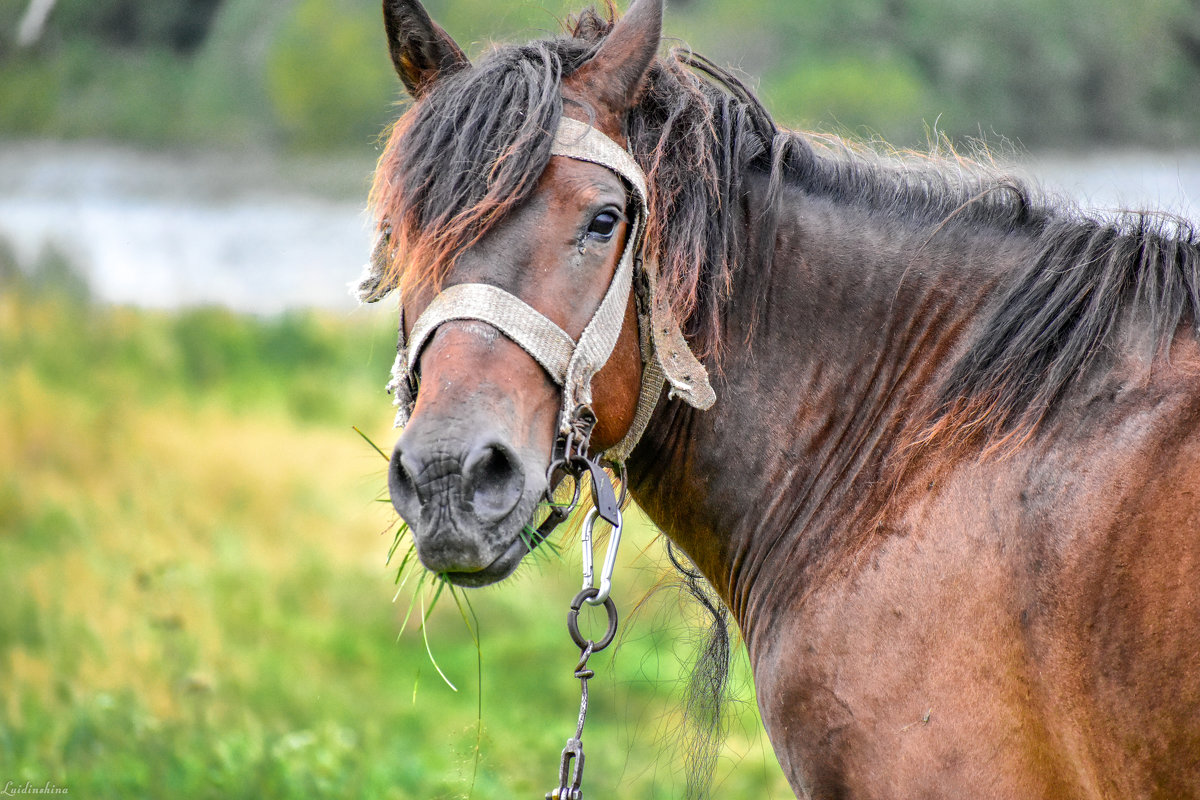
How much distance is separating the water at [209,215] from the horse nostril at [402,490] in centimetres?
828

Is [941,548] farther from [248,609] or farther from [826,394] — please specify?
[248,609]

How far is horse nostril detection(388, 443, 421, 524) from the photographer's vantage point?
6.18 feet

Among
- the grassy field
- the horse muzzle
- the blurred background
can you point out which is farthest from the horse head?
the blurred background

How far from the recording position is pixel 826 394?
7.58 feet

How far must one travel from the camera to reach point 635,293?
7.43ft

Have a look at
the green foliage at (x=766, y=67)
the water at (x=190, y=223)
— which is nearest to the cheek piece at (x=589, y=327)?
the green foliage at (x=766, y=67)

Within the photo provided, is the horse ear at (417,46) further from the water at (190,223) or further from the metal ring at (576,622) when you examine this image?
the water at (190,223)

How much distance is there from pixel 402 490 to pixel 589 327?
546 millimetres

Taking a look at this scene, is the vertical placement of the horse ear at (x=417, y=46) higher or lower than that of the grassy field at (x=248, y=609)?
higher

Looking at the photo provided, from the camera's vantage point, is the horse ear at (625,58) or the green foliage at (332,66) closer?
the horse ear at (625,58)

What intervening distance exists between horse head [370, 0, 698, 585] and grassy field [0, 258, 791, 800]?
131cm

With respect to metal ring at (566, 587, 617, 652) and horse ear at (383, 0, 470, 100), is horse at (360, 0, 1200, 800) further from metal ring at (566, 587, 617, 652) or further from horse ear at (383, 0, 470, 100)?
metal ring at (566, 587, 617, 652)

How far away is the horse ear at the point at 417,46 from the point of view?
7.68ft

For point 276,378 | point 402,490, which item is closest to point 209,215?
point 276,378
